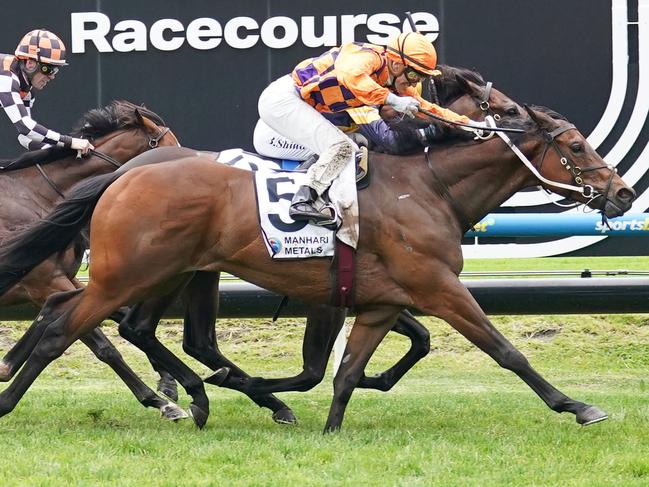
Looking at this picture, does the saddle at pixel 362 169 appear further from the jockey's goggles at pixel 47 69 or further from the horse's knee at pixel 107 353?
the jockey's goggles at pixel 47 69

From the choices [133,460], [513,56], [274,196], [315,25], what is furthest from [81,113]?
[133,460]

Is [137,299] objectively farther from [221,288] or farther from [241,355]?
[241,355]

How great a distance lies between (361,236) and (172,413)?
54.6 inches

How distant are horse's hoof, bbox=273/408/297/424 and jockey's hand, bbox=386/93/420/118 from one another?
5.51 ft

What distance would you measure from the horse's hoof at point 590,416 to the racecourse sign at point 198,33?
426 centimetres

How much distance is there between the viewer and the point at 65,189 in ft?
23.1

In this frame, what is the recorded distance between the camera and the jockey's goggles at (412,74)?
6.17 metres

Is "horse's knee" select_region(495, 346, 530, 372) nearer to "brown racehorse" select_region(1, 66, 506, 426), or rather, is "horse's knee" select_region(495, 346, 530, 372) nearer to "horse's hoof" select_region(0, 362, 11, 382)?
"brown racehorse" select_region(1, 66, 506, 426)

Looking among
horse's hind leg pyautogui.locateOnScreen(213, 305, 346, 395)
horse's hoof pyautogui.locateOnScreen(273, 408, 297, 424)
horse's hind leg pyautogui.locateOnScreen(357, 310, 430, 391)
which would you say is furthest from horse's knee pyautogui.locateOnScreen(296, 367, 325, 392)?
horse's hind leg pyautogui.locateOnScreen(357, 310, 430, 391)

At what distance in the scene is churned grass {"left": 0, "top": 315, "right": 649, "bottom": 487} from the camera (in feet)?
15.6

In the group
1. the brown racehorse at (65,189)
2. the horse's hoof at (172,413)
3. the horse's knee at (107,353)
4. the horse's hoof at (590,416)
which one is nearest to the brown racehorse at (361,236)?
the horse's hoof at (590,416)

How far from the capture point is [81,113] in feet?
30.7

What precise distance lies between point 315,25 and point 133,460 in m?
4.98

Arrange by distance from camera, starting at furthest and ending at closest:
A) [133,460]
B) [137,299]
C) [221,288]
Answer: [221,288] → [137,299] → [133,460]
